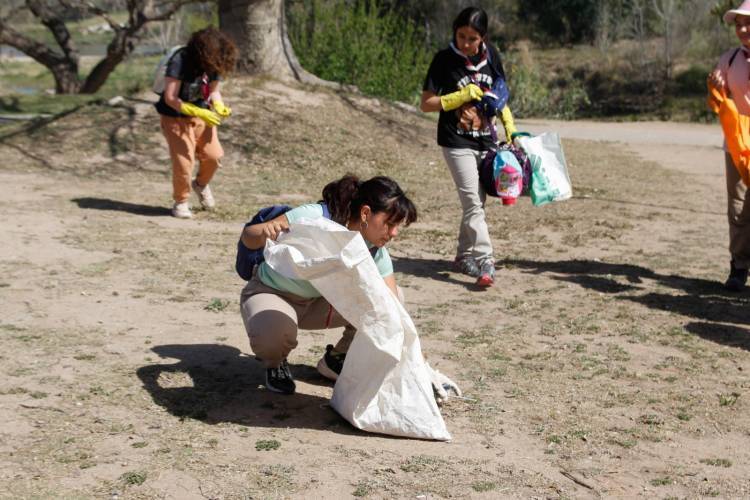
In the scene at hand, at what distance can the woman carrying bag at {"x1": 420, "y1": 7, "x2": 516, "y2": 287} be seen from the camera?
676 cm

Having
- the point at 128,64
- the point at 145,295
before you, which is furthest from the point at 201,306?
the point at 128,64

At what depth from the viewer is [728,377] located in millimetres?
5273

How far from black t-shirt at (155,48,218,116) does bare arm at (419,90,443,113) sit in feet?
6.75

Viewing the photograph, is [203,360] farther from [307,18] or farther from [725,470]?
[307,18]

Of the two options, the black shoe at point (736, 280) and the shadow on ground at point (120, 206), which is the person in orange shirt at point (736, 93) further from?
the shadow on ground at point (120, 206)

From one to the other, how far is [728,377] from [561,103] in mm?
17551

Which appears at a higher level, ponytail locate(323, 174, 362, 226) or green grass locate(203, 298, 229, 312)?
ponytail locate(323, 174, 362, 226)

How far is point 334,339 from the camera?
557cm

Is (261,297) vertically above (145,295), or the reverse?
(261,297)

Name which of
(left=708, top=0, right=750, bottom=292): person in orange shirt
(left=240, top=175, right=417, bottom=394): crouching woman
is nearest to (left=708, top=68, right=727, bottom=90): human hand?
(left=708, top=0, right=750, bottom=292): person in orange shirt

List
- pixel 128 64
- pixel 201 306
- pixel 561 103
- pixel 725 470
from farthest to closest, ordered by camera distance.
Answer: pixel 128 64 → pixel 561 103 → pixel 201 306 → pixel 725 470

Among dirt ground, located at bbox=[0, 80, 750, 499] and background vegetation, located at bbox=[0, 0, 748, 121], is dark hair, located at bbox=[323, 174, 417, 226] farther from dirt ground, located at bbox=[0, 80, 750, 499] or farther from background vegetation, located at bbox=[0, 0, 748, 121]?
background vegetation, located at bbox=[0, 0, 748, 121]

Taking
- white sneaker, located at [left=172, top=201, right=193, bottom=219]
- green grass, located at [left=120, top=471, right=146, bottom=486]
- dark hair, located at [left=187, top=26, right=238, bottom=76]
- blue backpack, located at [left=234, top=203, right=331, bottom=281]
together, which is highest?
dark hair, located at [left=187, top=26, right=238, bottom=76]

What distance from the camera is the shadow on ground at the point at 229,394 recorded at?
433 cm
